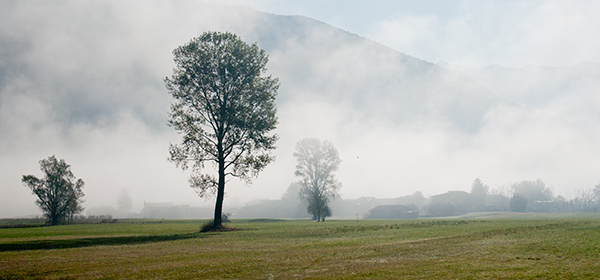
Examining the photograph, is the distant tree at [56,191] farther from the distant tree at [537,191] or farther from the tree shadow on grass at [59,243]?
the distant tree at [537,191]

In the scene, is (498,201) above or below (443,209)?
above

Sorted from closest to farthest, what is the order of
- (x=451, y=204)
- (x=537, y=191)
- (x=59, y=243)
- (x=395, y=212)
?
1. (x=59, y=243)
2. (x=395, y=212)
3. (x=451, y=204)
4. (x=537, y=191)

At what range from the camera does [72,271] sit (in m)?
9.41

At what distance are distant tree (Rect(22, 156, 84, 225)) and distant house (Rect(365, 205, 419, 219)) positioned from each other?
→ 94099 mm

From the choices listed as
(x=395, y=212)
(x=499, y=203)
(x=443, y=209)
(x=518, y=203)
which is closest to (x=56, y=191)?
(x=395, y=212)

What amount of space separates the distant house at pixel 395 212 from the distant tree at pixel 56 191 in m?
94.1

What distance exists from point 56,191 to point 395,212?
101847 mm

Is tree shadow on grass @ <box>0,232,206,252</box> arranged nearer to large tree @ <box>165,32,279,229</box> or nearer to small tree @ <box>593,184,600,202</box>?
large tree @ <box>165,32,279,229</box>

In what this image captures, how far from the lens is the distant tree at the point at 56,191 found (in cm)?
7375

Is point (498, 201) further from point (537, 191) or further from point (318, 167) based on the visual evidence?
point (318, 167)

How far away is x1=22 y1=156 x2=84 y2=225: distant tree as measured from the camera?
73750mm

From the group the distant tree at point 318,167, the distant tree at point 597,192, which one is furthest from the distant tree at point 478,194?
the distant tree at point 318,167

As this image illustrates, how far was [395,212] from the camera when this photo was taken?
122m

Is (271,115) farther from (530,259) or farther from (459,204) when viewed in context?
(459,204)
